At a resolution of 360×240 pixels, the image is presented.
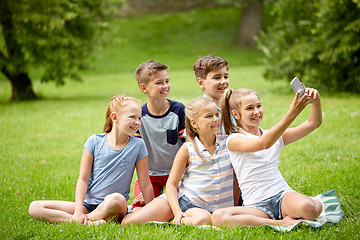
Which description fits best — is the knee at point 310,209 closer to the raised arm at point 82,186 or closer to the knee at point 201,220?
the knee at point 201,220

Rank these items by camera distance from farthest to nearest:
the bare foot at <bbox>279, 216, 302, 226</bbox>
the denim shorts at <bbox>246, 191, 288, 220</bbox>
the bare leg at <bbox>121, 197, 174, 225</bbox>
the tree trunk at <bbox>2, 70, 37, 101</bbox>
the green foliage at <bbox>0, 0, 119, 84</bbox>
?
the tree trunk at <bbox>2, 70, 37, 101</bbox> < the green foliage at <bbox>0, 0, 119, 84</bbox> < the bare leg at <bbox>121, 197, 174, 225</bbox> < the denim shorts at <bbox>246, 191, 288, 220</bbox> < the bare foot at <bbox>279, 216, 302, 226</bbox>

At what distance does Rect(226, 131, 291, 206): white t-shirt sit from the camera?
387 cm

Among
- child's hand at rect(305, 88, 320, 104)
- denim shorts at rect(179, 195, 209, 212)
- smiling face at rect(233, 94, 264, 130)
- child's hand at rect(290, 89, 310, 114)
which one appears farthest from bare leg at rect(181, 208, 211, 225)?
child's hand at rect(305, 88, 320, 104)

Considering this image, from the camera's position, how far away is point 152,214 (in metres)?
3.97

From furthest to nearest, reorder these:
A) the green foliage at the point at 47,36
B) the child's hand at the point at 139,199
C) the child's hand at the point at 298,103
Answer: the green foliage at the point at 47,36 → the child's hand at the point at 139,199 → the child's hand at the point at 298,103

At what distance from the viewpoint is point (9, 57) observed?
43.4ft

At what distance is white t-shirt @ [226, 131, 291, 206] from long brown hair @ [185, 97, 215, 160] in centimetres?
36

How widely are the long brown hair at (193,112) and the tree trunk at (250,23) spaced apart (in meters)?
25.0

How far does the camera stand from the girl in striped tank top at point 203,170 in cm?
398

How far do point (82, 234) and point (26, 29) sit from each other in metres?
10.4

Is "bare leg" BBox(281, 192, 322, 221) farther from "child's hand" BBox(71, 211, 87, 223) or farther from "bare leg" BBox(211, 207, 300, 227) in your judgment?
"child's hand" BBox(71, 211, 87, 223)

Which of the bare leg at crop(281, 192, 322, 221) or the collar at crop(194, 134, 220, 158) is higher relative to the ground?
the collar at crop(194, 134, 220, 158)

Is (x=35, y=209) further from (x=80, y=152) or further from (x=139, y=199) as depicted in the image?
(x=80, y=152)

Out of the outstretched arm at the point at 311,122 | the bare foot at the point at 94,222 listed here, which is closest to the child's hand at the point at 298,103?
the outstretched arm at the point at 311,122
